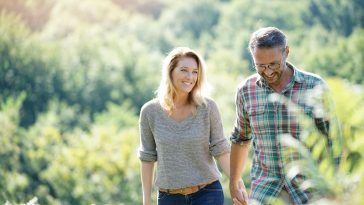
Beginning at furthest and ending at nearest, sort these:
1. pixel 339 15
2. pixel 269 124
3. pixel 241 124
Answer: pixel 339 15 < pixel 241 124 < pixel 269 124

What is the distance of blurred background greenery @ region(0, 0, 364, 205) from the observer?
37344 millimetres

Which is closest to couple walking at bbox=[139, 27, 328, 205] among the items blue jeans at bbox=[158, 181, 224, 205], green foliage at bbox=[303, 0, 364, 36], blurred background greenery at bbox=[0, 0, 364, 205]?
blue jeans at bbox=[158, 181, 224, 205]

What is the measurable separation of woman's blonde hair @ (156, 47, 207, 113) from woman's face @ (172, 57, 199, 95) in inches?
1.0

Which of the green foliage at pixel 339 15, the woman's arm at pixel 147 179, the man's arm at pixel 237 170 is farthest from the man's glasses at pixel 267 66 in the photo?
the green foliage at pixel 339 15

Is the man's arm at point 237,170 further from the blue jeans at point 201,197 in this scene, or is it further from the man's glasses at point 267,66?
the man's glasses at point 267,66

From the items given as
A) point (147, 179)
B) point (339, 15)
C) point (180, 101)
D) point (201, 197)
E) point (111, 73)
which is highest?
point (339, 15)

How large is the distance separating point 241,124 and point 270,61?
681 mm

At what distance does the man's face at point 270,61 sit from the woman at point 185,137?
866mm

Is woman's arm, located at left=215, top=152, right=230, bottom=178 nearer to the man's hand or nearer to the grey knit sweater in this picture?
the grey knit sweater

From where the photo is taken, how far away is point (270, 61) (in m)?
3.72

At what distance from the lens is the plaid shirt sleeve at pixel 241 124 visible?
165 inches

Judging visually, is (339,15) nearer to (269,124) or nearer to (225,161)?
(225,161)

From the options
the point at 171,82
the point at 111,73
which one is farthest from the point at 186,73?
the point at 111,73

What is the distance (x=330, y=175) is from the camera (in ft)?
5.49
